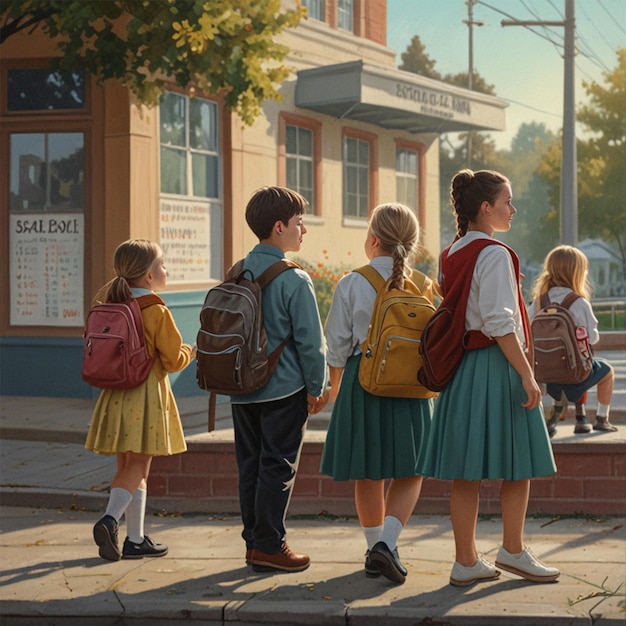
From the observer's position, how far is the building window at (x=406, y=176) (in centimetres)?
2198

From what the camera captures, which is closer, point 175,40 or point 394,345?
point 394,345

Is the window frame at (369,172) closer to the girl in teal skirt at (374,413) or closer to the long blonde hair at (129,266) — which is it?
the long blonde hair at (129,266)

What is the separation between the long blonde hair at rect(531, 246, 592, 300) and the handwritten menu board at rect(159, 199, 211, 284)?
6.84m

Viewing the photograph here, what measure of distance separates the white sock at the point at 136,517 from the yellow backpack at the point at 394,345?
1.45 meters

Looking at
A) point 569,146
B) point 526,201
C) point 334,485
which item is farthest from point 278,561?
point 526,201

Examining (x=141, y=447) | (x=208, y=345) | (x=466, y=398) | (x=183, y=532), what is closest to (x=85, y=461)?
(x=183, y=532)

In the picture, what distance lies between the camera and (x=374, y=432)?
5672 millimetres

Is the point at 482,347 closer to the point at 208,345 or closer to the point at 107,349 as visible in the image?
the point at 208,345

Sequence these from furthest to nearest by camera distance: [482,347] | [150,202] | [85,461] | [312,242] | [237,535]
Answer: [312,242], [150,202], [85,461], [237,535], [482,347]

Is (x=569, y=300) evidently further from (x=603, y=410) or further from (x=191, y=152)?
(x=191, y=152)

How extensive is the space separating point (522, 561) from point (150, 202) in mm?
9275

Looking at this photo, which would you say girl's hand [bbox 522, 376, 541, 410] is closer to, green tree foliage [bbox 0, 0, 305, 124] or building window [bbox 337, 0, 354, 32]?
green tree foliage [bbox 0, 0, 305, 124]

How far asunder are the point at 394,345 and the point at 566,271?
3.21 m

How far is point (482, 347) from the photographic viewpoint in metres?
5.34
